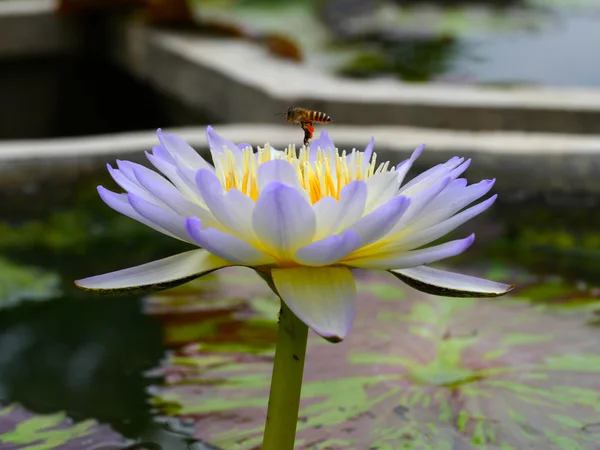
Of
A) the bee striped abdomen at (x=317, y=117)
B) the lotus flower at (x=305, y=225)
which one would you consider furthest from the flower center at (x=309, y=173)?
the bee striped abdomen at (x=317, y=117)

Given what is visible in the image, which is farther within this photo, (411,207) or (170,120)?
(170,120)

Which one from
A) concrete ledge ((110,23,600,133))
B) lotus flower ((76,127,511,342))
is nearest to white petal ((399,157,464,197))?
lotus flower ((76,127,511,342))

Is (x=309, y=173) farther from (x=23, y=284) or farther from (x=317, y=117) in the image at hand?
(x=23, y=284)

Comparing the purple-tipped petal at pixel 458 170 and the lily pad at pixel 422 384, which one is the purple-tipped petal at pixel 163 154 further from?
the lily pad at pixel 422 384

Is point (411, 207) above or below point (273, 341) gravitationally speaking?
above

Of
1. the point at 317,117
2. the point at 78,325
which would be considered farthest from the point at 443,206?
the point at 78,325

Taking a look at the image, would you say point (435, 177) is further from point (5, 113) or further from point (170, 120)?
point (5, 113)

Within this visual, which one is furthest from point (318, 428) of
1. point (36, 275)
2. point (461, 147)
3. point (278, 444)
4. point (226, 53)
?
point (226, 53)
